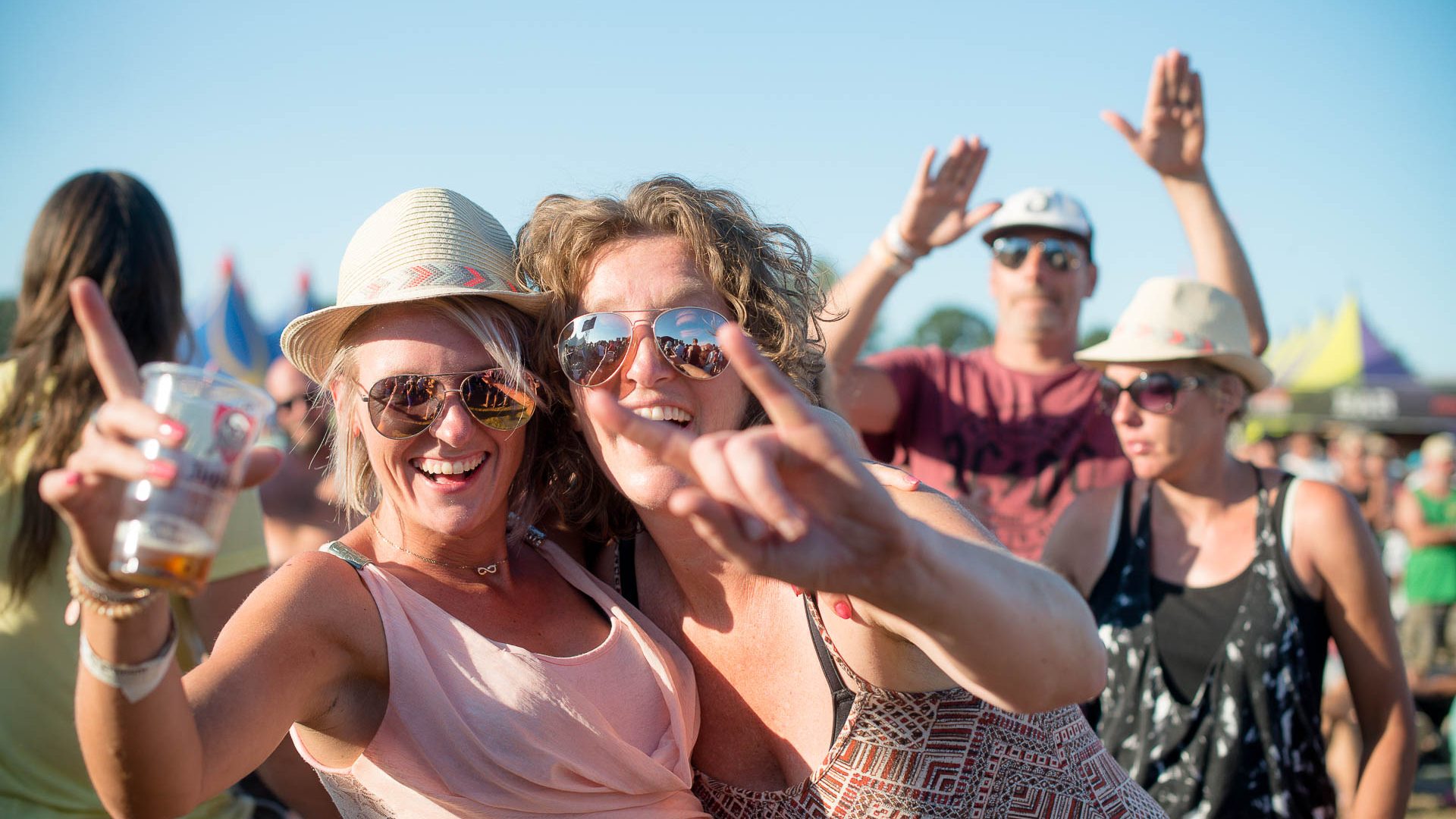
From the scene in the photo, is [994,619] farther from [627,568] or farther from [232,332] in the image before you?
[232,332]

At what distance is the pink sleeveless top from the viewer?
6.57 ft

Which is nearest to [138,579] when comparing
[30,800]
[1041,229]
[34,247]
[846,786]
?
[846,786]

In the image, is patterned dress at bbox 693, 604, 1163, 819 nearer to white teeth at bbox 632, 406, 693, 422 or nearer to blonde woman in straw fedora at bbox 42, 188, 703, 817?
blonde woman in straw fedora at bbox 42, 188, 703, 817

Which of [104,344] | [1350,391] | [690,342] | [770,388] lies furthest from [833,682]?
[1350,391]

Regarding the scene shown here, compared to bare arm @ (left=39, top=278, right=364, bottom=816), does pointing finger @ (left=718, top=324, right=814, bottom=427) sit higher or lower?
higher

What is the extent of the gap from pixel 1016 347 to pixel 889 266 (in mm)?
681

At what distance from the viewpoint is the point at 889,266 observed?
183 inches

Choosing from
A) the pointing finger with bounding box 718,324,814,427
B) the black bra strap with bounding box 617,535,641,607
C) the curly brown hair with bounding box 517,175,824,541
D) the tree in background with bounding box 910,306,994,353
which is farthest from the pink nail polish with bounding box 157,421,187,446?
the tree in background with bounding box 910,306,994,353

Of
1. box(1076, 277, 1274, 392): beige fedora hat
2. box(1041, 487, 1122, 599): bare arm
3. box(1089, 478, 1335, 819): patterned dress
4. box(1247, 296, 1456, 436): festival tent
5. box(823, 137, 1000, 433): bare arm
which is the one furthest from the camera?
box(1247, 296, 1456, 436): festival tent

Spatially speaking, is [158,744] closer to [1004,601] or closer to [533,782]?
[533,782]

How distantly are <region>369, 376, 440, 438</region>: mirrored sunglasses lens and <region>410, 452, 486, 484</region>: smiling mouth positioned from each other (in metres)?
0.08

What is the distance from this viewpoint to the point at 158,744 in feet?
4.85

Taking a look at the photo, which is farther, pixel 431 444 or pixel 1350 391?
pixel 1350 391

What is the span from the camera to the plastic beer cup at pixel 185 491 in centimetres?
129
